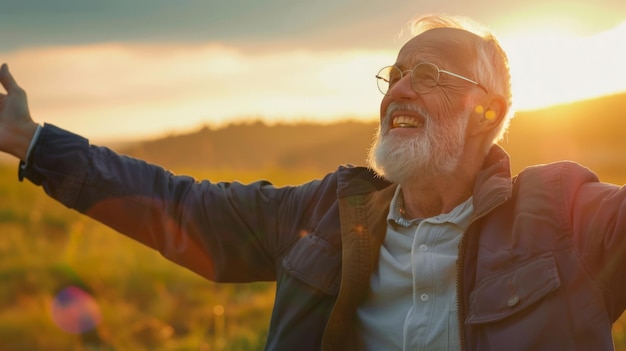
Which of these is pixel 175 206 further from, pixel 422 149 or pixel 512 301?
pixel 512 301

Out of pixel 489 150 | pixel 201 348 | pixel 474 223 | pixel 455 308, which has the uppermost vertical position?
pixel 489 150

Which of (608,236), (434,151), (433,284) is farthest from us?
(434,151)

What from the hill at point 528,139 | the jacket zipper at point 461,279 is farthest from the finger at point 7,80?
the hill at point 528,139

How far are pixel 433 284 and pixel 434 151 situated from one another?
1.69 feet

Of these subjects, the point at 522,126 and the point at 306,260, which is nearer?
the point at 306,260

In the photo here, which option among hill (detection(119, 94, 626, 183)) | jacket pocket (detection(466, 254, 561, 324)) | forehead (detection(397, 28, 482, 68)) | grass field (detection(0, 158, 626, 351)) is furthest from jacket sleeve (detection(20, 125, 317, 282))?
hill (detection(119, 94, 626, 183))

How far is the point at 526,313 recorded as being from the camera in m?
2.25

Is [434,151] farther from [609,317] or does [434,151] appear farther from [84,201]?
[84,201]

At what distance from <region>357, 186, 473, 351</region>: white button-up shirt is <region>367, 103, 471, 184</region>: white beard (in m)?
0.16

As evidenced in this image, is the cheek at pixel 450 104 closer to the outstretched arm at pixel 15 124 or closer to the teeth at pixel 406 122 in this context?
the teeth at pixel 406 122

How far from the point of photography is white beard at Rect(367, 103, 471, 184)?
110 inches

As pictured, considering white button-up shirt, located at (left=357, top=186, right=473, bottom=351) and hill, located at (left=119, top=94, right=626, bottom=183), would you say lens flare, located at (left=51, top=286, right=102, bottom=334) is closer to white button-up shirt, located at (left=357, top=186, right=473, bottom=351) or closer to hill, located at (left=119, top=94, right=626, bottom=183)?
white button-up shirt, located at (left=357, top=186, right=473, bottom=351)

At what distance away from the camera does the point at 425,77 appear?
2.91 metres

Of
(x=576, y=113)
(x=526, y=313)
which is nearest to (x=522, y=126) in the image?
(x=576, y=113)
